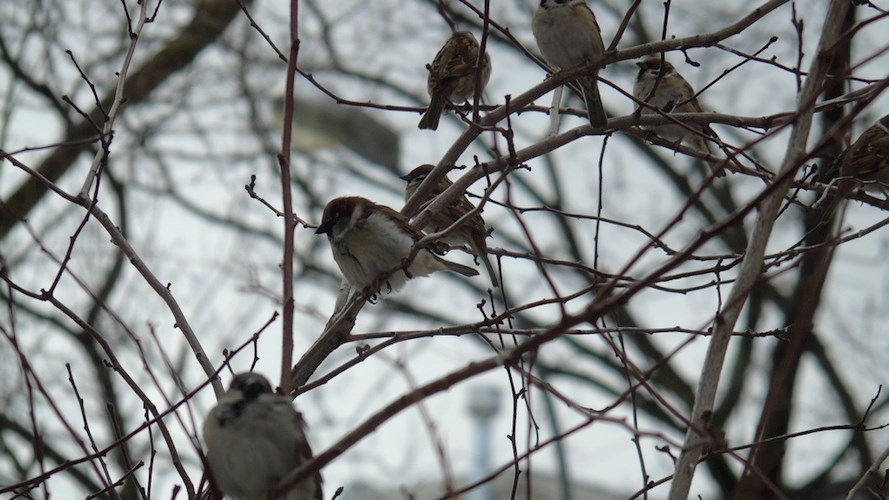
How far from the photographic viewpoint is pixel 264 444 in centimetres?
244

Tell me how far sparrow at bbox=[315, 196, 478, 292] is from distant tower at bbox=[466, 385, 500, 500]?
7.55m

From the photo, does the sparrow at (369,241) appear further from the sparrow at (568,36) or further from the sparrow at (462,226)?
the sparrow at (568,36)

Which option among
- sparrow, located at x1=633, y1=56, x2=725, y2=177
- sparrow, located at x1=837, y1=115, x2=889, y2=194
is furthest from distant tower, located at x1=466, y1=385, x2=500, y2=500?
sparrow, located at x1=837, y1=115, x2=889, y2=194

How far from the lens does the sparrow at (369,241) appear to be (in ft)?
12.7

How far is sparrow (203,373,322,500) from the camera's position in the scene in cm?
243

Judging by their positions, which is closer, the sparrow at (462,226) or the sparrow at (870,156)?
the sparrow at (462,226)

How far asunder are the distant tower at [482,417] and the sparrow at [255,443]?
8860 millimetres

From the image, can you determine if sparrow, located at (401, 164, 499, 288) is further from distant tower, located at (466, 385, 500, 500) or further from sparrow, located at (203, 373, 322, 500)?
distant tower, located at (466, 385, 500, 500)

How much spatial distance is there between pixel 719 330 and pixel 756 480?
0.50 meters

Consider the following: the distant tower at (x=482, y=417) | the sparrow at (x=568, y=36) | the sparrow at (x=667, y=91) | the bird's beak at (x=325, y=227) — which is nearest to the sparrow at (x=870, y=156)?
the sparrow at (x=667, y=91)

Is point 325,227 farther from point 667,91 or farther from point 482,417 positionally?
point 482,417

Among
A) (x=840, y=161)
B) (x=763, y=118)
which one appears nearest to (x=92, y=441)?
(x=763, y=118)

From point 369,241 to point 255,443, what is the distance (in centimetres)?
155

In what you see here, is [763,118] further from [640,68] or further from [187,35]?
[187,35]
